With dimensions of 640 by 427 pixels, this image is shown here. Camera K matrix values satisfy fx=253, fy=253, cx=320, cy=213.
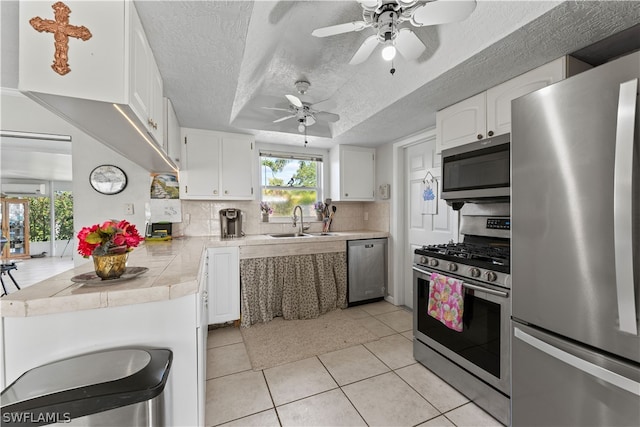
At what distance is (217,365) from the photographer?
207 cm

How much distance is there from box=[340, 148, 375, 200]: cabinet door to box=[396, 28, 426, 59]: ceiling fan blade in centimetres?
207

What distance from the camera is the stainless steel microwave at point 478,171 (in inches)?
68.2

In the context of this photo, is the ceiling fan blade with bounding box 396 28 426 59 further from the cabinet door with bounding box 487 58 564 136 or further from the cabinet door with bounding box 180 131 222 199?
the cabinet door with bounding box 180 131 222 199

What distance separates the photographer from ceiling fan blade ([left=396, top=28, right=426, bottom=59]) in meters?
1.39

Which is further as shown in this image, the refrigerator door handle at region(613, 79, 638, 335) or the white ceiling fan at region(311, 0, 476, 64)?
the white ceiling fan at region(311, 0, 476, 64)

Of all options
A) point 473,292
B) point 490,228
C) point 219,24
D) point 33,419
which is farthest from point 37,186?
point 490,228

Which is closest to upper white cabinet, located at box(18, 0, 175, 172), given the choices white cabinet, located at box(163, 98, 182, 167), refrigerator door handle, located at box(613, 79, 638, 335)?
white cabinet, located at box(163, 98, 182, 167)

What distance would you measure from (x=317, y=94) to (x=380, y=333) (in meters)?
2.57

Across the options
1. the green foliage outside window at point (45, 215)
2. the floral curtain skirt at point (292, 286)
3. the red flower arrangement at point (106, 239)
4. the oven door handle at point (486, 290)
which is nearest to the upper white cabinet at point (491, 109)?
the oven door handle at point (486, 290)

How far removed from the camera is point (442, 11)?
1.16m

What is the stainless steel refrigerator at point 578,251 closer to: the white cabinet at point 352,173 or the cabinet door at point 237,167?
the white cabinet at point 352,173

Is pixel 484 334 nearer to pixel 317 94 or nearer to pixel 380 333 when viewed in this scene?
pixel 380 333

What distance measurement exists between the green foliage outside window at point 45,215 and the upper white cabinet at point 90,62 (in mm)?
2522

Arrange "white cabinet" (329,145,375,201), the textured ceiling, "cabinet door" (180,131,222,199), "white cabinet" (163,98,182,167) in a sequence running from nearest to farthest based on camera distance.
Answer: the textured ceiling
"white cabinet" (163,98,182,167)
"cabinet door" (180,131,222,199)
"white cabinet" (329,145,375,201)
